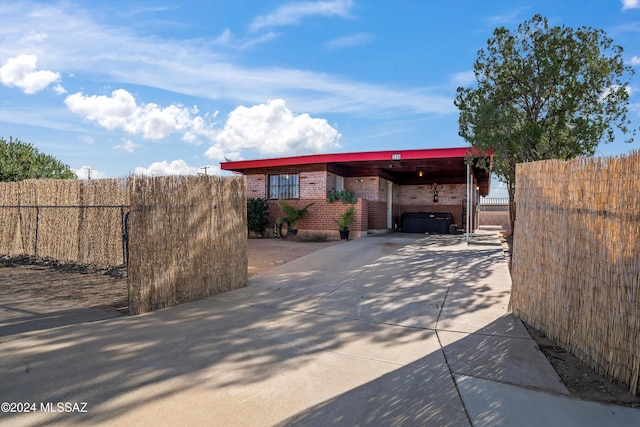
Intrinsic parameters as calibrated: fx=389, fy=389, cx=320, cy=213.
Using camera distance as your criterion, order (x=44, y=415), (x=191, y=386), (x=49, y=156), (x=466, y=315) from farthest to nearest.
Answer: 1. (x=49, y=156)
2. (x=466, y=315)
3. (x=191, y=386)
4. (x=44, y=415)

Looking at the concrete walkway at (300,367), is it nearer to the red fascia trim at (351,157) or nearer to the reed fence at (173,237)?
the reed fence at (173,237)

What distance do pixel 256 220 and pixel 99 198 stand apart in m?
6.17

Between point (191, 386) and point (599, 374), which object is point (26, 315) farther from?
point (599, 374)

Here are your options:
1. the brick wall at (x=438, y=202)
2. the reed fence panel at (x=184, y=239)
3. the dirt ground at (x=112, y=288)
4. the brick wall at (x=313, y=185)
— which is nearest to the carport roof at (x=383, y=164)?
the brick wall at (x=313, y=185)

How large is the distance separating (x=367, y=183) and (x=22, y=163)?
1533 cm

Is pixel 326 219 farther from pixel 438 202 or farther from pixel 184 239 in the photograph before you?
pixel 184 239

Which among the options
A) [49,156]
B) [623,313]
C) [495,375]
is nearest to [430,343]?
[495,375]

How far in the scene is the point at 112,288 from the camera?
675cm

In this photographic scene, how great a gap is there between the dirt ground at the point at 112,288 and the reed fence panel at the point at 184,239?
0.61 metres

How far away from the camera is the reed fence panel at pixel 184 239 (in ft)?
16.2

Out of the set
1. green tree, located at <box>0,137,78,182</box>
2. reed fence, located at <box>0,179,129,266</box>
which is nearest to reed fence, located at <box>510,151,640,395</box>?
reed fence, located at <box>0,179,129,266</box>

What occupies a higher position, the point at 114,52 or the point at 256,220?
the point at 114,52

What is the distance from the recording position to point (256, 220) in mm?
14906

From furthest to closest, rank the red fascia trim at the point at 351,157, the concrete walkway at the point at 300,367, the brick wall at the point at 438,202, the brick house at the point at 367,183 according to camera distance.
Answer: the brick wall at the point at 438,202
the brick house at the point at 367,183
the red fascia trim at the point at 351,157
the concrete walkway at the point at 300,367
